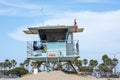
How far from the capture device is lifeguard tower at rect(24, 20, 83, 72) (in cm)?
3881

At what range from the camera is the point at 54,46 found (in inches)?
1543

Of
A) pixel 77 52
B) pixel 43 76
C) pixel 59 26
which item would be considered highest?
pixel 59 26

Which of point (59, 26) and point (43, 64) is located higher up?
point (59, 26)

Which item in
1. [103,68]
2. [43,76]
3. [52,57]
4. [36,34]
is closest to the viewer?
[43,76]

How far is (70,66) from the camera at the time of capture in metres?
42.2

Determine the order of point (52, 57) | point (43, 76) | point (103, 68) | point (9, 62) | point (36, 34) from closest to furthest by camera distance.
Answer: point (43, 76), point (52, 57), point (36, 34), point (103, 68), point (9, 62)

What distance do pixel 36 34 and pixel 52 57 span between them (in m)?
4.09

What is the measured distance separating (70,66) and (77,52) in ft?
12.7

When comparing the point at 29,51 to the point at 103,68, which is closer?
the point at 29,51

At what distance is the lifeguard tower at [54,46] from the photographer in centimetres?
3881

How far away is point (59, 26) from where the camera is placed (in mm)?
38875

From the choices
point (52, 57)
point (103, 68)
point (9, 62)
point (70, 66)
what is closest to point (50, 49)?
point (52, 57)

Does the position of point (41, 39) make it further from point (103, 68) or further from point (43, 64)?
point (103, 68)

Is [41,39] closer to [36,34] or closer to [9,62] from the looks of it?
[36,34]
